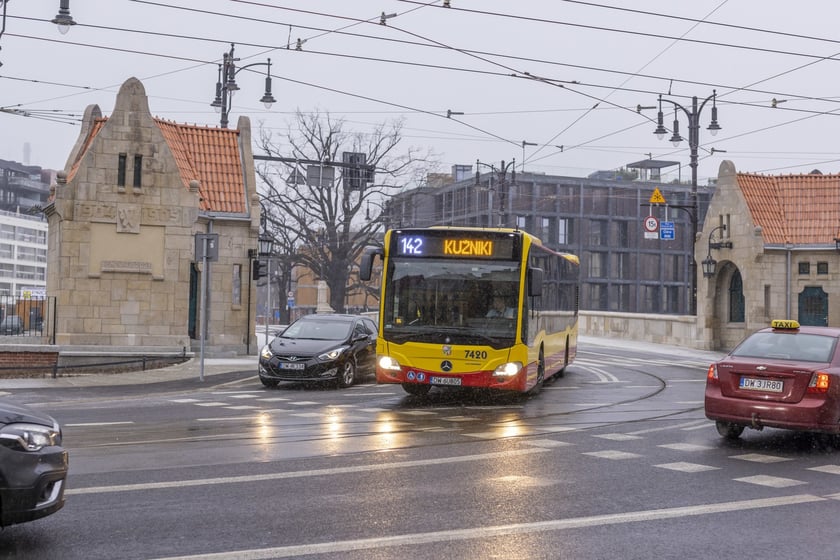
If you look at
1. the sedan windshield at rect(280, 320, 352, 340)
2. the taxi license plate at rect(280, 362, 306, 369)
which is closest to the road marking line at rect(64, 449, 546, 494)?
the taxi license plate at rect(280, 362, 306, 369)

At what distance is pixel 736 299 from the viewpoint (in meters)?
40.2

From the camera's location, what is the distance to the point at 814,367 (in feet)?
38.4

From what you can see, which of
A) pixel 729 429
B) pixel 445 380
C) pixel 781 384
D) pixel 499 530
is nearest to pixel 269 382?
pixel 445 380

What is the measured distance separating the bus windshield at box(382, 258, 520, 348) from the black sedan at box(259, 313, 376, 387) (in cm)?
382

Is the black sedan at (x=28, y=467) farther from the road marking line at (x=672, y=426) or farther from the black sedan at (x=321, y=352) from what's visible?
→ the black sedan at (x=321, y=352)

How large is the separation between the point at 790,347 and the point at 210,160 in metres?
23.4

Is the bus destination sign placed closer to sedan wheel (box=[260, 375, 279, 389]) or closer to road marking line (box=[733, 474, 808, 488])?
sedan wheel (box=[260, 375, 279, 389])

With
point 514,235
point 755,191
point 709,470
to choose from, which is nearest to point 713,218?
point 755,191

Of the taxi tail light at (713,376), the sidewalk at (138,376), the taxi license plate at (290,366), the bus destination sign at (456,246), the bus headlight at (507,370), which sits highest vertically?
the bus destination sign at (456,246)

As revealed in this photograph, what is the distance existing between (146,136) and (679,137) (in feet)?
58.2

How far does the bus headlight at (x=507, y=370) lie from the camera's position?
54.7ft

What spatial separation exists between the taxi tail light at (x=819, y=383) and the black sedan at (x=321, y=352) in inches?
435

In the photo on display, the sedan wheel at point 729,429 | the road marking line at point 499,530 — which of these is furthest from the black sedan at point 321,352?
the road marking line at point 499,530

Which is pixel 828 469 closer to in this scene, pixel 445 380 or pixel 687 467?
pixel 687 467
